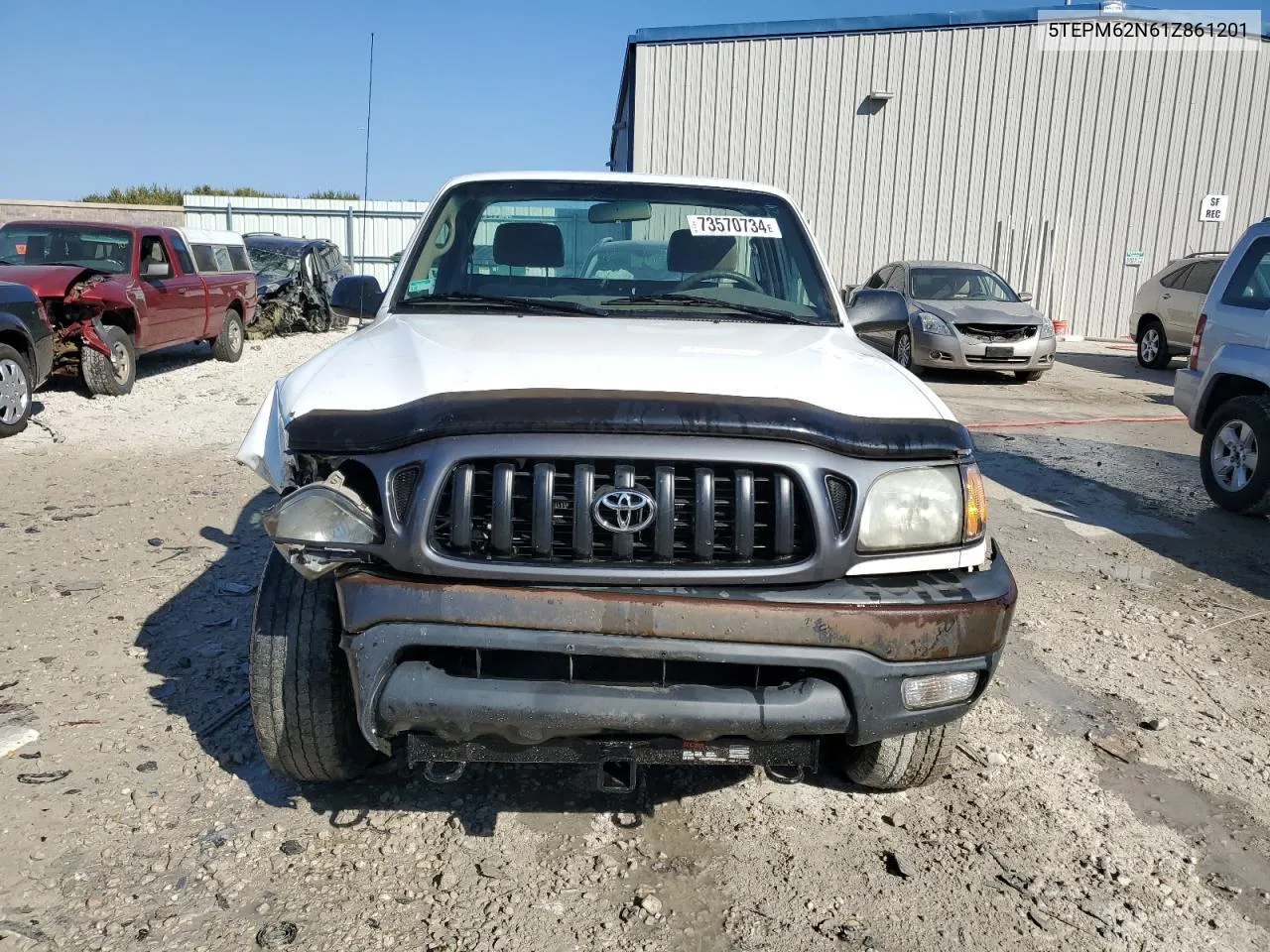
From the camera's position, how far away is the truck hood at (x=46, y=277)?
9.28 m

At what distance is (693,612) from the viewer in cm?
216

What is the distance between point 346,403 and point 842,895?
1.79 m

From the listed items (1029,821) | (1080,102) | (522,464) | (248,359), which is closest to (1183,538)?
(1029,821)

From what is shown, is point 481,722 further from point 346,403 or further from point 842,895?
point 842,895

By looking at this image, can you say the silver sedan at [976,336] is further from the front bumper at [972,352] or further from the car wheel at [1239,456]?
the car wheel at [1239,456]

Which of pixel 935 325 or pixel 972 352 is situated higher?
pixel 935 325

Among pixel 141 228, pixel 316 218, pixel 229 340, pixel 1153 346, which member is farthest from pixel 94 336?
pixel 316 218

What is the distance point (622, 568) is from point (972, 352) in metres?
11.3

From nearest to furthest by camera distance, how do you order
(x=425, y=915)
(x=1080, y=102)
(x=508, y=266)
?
(x=425, y=915), (x=508, y=266), (x=1080, y=102)

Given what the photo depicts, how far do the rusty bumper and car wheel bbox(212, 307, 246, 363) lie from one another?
1184 cm

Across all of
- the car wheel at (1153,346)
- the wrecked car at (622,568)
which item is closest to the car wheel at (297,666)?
the wrecked car at (622,568)

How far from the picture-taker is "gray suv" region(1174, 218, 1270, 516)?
21.0ft

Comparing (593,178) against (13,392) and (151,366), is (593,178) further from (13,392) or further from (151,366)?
(151,366)

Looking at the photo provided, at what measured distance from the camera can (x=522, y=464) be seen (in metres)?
2.25
